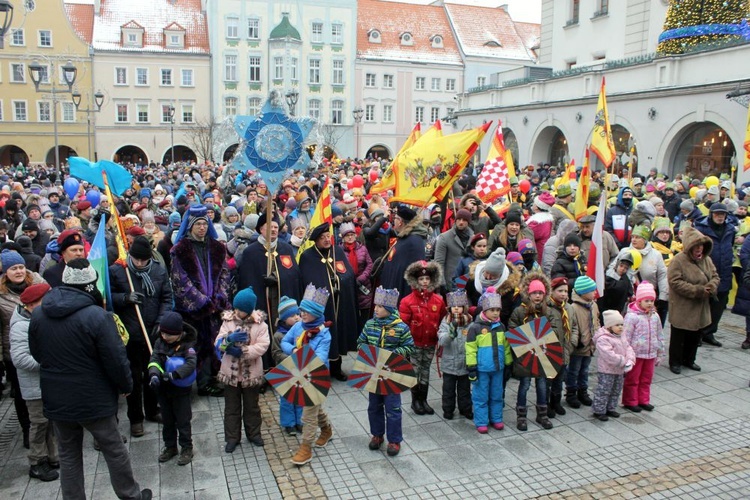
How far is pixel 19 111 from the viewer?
157ft

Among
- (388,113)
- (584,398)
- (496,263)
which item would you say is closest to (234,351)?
(496,263)

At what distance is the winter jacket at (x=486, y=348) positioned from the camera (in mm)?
6168

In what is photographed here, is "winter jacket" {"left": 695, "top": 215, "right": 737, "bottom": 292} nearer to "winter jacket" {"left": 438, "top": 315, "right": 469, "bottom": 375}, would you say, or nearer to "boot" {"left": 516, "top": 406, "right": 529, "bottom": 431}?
"boot" {"left": 516, "top": 406, "right": 529, "bottom": 431}

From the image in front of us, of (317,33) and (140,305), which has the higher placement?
(317,33)

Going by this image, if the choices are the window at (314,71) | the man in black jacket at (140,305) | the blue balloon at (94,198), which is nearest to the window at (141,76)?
the window at (314,71)

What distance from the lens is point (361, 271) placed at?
8195 millimetres

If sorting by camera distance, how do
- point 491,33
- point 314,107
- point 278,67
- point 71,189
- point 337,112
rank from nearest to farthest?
point 71,189, point 278,67, point 314,107, point 337,112, point 491,33

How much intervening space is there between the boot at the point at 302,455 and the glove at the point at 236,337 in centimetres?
107

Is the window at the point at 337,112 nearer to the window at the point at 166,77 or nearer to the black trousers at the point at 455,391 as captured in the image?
the window at the point at 166,77

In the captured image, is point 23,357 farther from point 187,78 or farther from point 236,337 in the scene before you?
point 187,78

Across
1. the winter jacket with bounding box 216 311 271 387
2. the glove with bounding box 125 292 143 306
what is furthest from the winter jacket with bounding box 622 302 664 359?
the glove with bounding box 125 292 143 306

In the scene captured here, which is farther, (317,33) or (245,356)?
(317,33)

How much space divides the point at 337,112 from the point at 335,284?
157 feet

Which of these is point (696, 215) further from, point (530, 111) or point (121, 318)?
point (530, 111)
